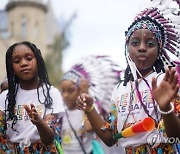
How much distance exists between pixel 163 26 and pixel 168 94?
820mm

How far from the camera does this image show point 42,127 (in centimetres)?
328

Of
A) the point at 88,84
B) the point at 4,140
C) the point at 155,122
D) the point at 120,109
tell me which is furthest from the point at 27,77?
the point at 88,84

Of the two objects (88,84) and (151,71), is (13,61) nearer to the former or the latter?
(151,71)

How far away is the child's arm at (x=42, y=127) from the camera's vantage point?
3.19 m

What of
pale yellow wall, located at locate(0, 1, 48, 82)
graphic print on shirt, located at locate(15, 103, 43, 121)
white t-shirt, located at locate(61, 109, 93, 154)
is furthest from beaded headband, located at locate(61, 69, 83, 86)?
pale yellow wall, located at locate(0, 1, 48, 82)

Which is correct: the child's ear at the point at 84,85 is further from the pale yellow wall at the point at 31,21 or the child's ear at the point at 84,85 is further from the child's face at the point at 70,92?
the pale yellow wall at the point at 31,21

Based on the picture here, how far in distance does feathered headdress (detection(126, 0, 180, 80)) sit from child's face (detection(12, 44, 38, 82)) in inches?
32.0

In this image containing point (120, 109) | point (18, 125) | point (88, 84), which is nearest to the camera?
point (120, 109)

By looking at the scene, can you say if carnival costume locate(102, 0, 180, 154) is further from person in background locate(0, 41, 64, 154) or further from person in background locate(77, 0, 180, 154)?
person in background locate(0, 41, 64, 154)

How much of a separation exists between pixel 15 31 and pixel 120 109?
3643 cm

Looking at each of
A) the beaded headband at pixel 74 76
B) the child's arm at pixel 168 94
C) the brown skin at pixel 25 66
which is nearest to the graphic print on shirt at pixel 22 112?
the brown skin at pixel 25 66

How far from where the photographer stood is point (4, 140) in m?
3.67

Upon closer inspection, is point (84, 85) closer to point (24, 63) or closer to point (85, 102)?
point (24, 63)

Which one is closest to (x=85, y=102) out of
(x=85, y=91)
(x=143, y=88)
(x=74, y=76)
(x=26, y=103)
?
(x=143, y=88)
